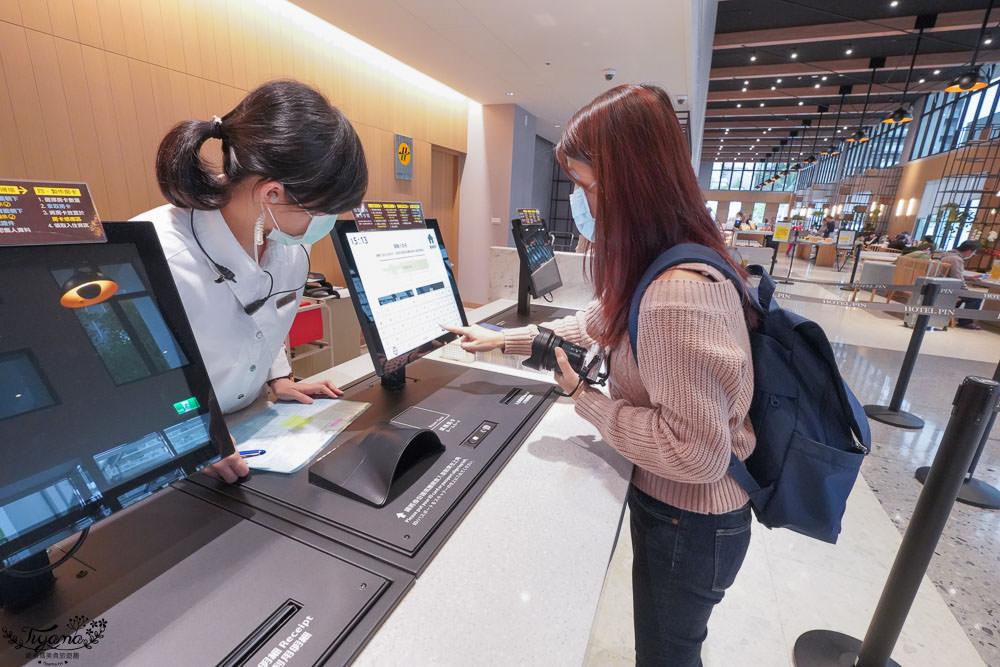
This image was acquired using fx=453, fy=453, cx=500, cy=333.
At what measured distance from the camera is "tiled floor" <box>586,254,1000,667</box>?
5.38 feet

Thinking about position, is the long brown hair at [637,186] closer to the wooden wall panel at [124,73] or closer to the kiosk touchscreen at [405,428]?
the kiosk touchscreen at [405,428]

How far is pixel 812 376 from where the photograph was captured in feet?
2.77

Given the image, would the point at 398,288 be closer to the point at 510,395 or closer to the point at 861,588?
the point at 510,395

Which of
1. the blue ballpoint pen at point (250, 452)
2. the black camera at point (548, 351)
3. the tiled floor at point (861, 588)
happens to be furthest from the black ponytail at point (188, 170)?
the tiled floor at point (861, 588)

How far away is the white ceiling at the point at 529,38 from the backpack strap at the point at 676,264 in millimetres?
3221

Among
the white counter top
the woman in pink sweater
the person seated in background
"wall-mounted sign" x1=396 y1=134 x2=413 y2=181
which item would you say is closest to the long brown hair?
the woman in pink sweater

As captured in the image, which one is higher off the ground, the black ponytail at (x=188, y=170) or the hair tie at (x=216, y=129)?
the hair tie at (x=216, y=129)

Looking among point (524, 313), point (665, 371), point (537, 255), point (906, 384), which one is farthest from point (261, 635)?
point (906, 384)

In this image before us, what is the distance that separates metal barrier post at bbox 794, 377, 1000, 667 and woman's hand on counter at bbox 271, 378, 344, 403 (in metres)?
1.74

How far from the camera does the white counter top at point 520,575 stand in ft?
1.72

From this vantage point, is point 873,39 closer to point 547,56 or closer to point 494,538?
point 547,56

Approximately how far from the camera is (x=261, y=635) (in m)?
0.50

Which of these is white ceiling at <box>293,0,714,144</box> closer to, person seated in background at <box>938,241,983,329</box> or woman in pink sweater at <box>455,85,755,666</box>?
woman in pink sweater at <box>455,85,755,666</box>

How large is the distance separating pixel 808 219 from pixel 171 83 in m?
23.7
